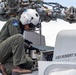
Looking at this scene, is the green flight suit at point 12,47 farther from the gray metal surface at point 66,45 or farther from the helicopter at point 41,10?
the helicopter at point 41,10

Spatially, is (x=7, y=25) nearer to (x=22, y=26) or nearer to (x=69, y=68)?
(x=22, y=26)

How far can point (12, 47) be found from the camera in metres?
5.14

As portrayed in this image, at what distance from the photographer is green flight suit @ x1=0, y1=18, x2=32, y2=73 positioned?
5004 mm

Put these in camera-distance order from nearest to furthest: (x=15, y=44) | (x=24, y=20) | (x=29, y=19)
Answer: (x=15, y=44), (x=24, y=20), (x=29, y=19)

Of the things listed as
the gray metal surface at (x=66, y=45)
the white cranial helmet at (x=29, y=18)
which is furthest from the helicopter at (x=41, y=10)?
the gray metal surface at (x=66, y=45)

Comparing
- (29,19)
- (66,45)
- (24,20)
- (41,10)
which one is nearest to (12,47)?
(24,20)

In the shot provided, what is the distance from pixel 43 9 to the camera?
9.62 meters

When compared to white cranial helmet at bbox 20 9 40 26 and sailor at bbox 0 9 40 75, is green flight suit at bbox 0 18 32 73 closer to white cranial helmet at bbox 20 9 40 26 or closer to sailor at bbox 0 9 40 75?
sailor at bbox 0 9 40 75

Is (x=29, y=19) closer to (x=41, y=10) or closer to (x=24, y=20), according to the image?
(x=24, y=20)

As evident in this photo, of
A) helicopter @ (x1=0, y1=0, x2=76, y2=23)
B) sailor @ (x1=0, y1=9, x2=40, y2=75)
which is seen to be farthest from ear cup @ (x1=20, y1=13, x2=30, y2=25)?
helicopter @ (x1=0, y1=0, x2=76, y2=23)

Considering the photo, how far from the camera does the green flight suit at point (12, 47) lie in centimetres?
500

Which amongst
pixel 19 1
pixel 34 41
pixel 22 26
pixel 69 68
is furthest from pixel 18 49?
pixel 19 1

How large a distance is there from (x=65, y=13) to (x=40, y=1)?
941mm

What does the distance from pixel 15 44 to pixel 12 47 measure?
0.30 feet
